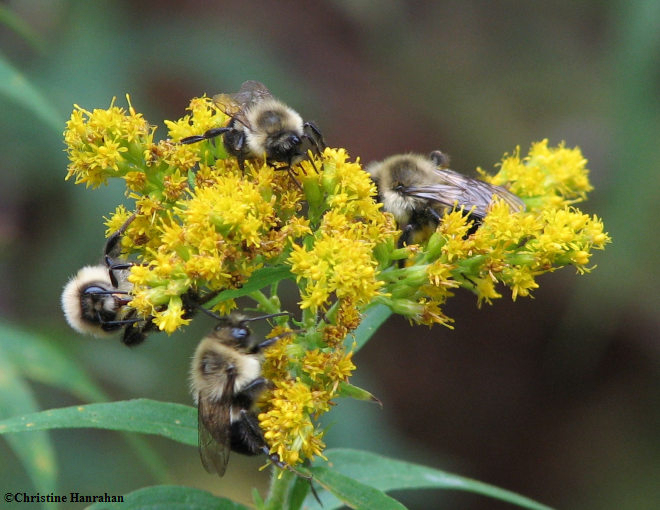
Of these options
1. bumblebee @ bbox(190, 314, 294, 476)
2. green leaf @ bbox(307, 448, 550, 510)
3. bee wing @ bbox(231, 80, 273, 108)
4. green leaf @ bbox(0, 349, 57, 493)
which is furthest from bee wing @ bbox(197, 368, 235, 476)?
bee wing @ bbox(231, 80, 273, 108)

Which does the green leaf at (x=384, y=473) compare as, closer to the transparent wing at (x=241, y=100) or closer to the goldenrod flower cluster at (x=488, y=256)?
the goldenrod flower cluster at (x=488, y=256)

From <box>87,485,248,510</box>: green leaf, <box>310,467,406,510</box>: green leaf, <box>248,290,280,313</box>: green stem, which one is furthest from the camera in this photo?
<box>248,290,280,313</box>: green stem

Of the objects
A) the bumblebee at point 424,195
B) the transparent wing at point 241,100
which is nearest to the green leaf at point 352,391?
the bumblebee at point 424,195

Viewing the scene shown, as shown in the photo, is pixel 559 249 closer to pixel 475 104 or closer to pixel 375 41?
pixel 475 104

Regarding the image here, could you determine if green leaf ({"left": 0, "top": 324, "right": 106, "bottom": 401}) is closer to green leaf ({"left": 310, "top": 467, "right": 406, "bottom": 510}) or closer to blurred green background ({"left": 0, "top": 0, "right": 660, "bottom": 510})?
blurred green background ({"left": 0, "top": 0, "right": 660, "bottom": 510})

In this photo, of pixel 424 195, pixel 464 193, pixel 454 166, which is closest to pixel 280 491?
pixel 424 195

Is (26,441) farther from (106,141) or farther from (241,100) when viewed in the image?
(241,100)
